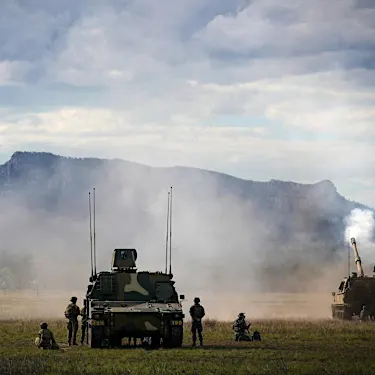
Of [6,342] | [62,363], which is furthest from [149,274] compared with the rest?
[62,363]

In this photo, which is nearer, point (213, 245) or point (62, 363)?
point (62, 363)

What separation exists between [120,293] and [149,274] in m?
1.43

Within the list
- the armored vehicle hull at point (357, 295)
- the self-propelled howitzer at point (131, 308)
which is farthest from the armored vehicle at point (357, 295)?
the self-propelled howitzer at point (131, 308)

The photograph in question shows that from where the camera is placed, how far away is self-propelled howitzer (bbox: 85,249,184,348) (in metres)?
39.2

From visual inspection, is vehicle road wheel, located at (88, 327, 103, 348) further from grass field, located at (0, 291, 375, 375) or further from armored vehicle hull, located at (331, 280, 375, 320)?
armored vehicle hull, located at (331, 280, 375, 320)

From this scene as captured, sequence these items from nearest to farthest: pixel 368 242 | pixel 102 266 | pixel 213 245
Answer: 1. pixel 368 242
2. pixel 102 266
3. pixel 213 245

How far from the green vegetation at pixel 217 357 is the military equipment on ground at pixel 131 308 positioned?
0.73 meters

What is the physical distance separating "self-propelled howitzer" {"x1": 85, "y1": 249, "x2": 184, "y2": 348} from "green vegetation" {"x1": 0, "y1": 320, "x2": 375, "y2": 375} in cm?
74

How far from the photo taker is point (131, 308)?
39844 mm

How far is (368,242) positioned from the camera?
4705 inches

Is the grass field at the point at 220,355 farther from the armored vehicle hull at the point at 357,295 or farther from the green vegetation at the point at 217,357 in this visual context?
the armored vehicle hull at the point at 357,295

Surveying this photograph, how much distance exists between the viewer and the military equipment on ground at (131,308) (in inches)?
1545

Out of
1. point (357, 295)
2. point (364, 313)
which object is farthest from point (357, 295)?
point (364, 313)

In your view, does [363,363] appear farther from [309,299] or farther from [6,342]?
[309,299]
